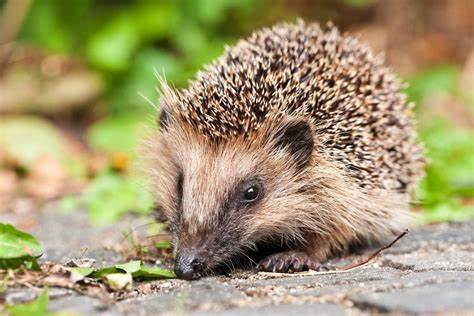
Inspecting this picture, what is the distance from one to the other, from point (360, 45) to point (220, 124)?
117cm

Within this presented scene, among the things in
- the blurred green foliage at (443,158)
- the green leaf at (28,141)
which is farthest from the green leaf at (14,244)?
the green leaf at (28,141)

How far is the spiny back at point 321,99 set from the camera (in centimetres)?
321

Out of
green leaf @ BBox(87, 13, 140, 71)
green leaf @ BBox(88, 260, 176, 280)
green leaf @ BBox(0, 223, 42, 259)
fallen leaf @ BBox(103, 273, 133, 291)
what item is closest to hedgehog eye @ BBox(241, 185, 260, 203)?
green leaf @ BBox(88, 260, 176, 280)

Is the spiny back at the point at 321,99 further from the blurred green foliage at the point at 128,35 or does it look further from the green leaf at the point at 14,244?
the blurred green foliage at the point at 128,35

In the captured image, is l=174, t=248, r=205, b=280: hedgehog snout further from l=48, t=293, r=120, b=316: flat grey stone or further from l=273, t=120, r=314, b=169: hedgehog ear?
l=273, t=120, r=314, b=169: hedgehog ear

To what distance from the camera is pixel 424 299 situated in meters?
2.17

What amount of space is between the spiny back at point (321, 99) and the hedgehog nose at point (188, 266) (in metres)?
0.61

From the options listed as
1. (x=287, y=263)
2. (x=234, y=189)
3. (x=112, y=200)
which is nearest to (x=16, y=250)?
(x=234, y=189)

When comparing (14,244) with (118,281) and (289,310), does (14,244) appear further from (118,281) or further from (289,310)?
(289,310)

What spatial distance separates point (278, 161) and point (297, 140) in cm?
12

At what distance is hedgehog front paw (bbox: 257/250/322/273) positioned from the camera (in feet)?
9.95

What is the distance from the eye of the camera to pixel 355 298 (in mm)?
2264

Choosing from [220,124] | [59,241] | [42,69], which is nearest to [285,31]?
[220,124]

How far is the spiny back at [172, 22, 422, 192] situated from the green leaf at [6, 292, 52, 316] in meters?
1.23
